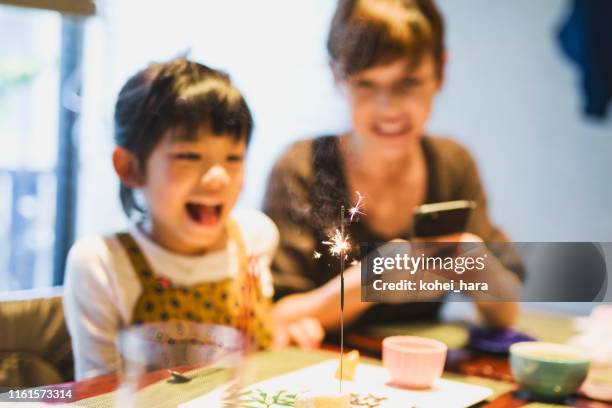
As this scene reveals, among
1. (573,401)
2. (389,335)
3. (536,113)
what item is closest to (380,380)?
(389,335)

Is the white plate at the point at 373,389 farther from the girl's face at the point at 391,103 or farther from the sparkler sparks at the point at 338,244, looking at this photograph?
the girl's face at the point at 391,103

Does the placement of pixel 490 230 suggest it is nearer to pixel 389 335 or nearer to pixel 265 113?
pixel 389 335

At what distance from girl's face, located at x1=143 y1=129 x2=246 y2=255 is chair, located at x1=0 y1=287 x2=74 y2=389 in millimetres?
131

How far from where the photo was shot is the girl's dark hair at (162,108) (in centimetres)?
66

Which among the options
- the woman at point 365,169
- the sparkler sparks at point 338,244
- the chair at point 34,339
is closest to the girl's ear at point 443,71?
the woman at point 365,169

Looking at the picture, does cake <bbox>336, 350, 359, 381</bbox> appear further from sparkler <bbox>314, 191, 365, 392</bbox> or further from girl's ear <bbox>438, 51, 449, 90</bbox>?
girl's ear <bbox>438, 51, 449, 90</bbox>

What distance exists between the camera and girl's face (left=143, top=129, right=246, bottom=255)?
66 centimetres

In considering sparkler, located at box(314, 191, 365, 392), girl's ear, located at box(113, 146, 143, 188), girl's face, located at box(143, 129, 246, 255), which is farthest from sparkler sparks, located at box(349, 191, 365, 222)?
girl's ear, located at box(113, 146, 143, 188)

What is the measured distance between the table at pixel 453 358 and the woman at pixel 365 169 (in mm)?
26

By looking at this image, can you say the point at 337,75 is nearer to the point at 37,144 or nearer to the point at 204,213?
the point at 204,213

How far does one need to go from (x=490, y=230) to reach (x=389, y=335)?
0.63ft

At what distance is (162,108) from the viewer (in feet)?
2.17

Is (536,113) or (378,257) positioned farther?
(536,113)

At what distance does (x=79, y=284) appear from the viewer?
657 millimetres
